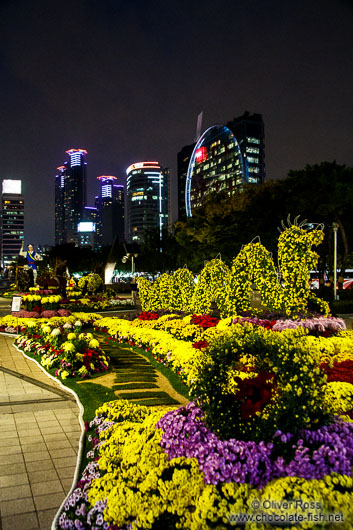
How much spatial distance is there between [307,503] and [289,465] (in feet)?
1.32

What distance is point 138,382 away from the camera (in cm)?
845

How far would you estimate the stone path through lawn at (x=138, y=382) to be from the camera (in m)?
7.27

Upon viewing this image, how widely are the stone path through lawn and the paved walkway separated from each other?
1009mm

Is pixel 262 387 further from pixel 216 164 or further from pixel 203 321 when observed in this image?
pixel 216 164

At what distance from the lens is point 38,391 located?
7.91 meters

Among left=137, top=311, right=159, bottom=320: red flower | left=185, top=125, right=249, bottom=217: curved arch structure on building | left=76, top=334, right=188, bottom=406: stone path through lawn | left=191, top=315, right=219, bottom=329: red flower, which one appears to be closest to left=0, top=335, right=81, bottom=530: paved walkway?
left=76, top=334, right=188, bottom=406: stone path through lawn

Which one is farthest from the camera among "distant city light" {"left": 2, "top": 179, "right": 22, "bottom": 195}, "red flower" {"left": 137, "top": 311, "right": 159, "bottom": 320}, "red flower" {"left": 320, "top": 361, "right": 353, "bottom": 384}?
"distant city light" {"left": 2, "top": 179, "right": 22, "bottom": 195}

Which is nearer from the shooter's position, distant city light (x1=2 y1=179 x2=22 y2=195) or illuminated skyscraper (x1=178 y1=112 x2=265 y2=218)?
illuminated skyscraper (x1=178 y1=112 x2=265 y2=218)

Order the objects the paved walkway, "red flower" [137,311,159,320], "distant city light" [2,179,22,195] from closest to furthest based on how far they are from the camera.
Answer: the paved walkway
"red flower" [137,311,159,320]
"distant city light" [2,179,22,195]

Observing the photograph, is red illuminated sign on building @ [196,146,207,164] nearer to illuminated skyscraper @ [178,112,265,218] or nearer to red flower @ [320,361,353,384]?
illuminated skyscraper @ [178,112,265,218]

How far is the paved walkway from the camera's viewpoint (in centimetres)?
399

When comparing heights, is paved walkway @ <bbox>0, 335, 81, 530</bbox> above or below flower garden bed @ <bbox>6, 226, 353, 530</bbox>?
below

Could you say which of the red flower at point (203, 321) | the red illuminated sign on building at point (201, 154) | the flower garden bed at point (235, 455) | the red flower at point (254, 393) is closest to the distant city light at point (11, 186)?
the red illuminated sign on building at point (201, 154)

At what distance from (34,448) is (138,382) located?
3.23m
